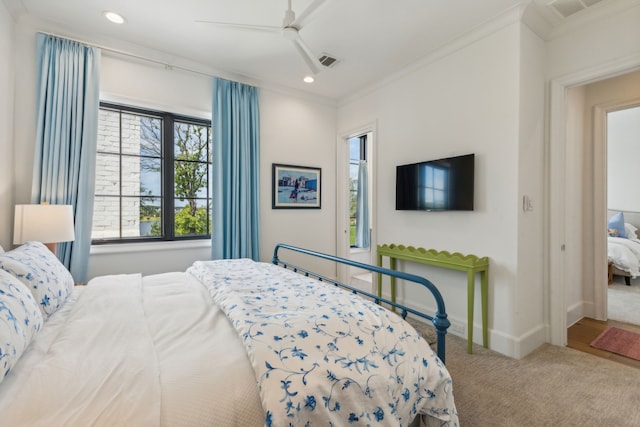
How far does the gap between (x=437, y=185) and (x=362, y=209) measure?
113 inches

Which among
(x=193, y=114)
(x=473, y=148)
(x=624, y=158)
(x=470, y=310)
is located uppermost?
(x=193, y=114)

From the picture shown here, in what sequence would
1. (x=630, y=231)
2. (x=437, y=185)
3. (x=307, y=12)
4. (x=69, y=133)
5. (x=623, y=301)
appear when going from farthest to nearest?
(x=630, y=231)
(x=623, y=301)
(x=437, y=185)
(x=69, y=133)
(x=307, y=12)

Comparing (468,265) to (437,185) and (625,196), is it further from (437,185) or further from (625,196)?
(625,196)

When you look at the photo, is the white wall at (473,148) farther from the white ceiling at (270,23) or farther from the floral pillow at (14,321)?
the floral pillow at (14,321)

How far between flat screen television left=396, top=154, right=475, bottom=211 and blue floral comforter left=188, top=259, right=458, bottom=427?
1.66 m

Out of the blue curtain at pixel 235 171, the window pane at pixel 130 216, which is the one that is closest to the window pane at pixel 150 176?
the window pane at pixel 130 216

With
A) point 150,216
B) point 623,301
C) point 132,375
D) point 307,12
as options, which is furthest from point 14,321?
point 623,301

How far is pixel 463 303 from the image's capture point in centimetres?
274

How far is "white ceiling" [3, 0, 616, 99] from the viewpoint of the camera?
2.28 meters

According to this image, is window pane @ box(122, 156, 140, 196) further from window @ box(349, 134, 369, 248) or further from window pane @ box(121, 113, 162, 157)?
window @ box(349, 134, 369, 248)

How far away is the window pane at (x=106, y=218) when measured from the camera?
9.46 ft

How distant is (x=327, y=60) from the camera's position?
313 centimetres

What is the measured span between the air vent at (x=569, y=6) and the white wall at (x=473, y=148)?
0.29 meters

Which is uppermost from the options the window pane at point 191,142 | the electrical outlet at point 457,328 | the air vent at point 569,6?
the air vent at point 569,6
